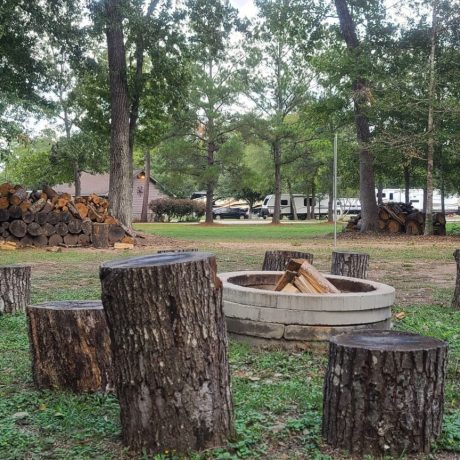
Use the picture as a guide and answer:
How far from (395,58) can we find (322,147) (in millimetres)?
15472

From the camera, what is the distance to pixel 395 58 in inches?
832

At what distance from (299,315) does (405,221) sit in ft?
65.1

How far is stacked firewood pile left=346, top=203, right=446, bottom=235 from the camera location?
76.1 feet

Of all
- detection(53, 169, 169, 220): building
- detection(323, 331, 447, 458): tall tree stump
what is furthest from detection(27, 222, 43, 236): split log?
detection(53, 169, 169, 220): building

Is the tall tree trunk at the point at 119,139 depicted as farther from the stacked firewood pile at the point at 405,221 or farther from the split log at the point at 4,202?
the stacked firewood pile at the point at 405,221

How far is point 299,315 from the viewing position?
5.09 meters

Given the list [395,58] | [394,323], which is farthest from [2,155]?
[394,323]

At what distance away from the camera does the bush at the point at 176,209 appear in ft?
158

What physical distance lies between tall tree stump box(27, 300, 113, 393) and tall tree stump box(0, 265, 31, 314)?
2861 mm

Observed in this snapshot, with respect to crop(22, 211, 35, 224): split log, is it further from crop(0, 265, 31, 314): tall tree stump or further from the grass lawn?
the grass lawn

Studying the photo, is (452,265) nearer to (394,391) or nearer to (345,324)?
(345,324)

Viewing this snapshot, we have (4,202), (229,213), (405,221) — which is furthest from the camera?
(229,213)

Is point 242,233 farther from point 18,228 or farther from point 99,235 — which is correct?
point 18,228

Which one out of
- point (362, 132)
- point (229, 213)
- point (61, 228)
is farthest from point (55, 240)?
point (229, 213)
